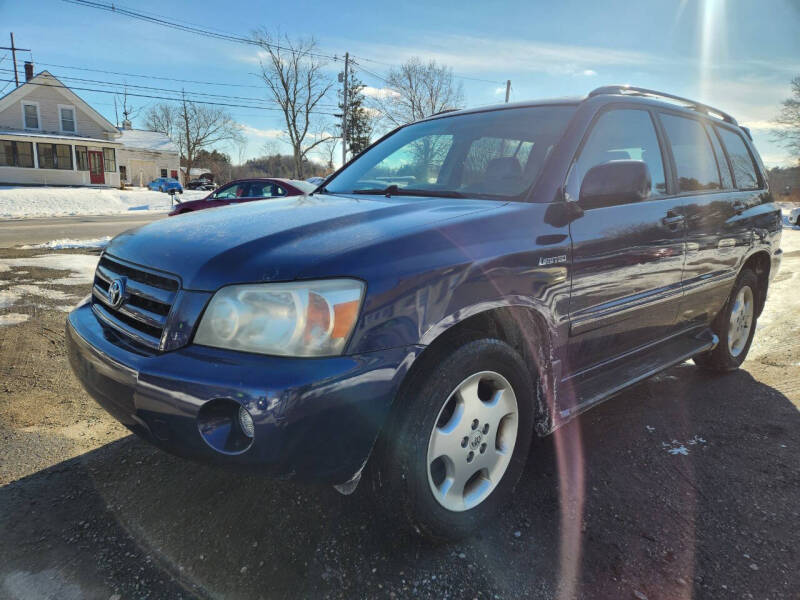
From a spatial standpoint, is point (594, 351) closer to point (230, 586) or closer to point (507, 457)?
point (507, 457)

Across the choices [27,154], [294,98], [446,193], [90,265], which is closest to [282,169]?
[294,98]

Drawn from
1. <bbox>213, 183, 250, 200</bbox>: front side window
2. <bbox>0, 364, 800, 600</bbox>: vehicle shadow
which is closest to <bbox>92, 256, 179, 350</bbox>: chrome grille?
<bbox>0, 364, 800, 600</bbox>: vehicle shadow

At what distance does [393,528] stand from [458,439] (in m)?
0.40

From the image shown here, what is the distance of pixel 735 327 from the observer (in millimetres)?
4105

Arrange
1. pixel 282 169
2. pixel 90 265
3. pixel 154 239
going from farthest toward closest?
pixel 282 169 → pixel 90 265 → pixel 154 239

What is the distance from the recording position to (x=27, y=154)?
111 feet

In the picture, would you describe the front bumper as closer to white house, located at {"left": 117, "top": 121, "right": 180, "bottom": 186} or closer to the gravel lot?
the gravel lot

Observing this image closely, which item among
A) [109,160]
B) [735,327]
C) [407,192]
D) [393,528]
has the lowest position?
[393,528]

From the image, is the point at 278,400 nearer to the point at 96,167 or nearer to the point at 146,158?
the point at 96,167

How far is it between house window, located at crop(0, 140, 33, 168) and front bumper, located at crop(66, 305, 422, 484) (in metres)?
40.6

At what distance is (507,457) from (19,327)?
4369 mm

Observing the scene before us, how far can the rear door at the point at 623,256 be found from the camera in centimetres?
241

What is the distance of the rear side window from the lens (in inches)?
154

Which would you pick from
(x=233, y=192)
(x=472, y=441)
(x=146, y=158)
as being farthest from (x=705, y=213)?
(x=146, y=158)
